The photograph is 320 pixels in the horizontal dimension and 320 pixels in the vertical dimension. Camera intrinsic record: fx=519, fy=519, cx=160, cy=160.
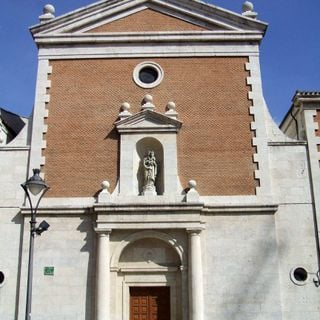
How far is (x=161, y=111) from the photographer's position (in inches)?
590

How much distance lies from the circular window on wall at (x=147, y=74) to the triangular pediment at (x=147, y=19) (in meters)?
1.21

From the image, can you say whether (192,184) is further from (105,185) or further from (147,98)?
(147,98)

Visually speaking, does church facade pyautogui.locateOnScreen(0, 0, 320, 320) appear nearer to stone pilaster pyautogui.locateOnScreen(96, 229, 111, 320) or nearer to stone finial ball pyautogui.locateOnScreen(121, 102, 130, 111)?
stone pilaster pyautogui.locateOnScreen(96, 229, 111, 320)

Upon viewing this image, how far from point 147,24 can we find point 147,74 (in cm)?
169

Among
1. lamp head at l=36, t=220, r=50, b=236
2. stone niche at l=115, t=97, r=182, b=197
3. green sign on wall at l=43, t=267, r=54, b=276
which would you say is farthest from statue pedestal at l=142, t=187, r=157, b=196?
lamp head at l=36, t=220, r=50, b=236

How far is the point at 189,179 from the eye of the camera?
1421 centimetres

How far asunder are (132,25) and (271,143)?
5626mm

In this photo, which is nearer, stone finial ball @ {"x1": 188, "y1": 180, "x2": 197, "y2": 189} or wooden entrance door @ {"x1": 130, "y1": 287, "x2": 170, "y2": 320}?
wooden entrance door @ {"x1": 130, "y1": 287, "x2": 170, "y2": 320}

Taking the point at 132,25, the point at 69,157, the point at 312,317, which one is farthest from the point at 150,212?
the point at 132,25

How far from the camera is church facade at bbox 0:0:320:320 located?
13.3 metres

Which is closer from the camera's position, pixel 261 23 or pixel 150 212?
pixel 150 212

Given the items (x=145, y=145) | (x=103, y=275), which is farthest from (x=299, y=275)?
(x=145, y=145)

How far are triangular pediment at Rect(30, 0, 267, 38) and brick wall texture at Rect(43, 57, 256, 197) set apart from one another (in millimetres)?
1066

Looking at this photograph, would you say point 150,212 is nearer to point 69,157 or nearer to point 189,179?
point 189,179
